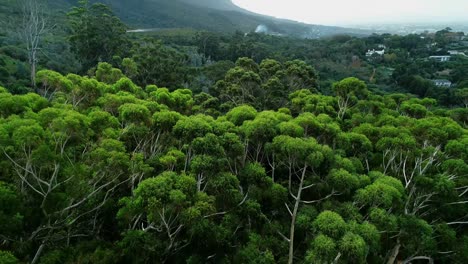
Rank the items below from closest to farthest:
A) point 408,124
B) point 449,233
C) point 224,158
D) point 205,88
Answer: point 224,158, point 449,233, point 408,124, point 205,88

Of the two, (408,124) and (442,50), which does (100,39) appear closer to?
(408,124)

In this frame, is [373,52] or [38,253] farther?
[373,52]

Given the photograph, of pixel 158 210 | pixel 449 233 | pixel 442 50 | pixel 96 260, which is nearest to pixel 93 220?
pixel 96 260

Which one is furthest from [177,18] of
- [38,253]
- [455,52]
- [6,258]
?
[6,258]

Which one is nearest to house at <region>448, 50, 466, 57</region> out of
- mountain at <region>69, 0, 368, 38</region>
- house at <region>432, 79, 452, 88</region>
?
house at <region>432, 79, 452, 88</region>

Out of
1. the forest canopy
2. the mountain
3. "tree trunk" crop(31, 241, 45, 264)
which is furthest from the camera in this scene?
the mountain

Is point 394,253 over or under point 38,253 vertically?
under

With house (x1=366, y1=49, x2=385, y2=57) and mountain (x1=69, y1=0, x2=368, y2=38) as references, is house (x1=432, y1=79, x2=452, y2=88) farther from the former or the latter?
mountain (x1=69, y1=0, x2=368, y2=38)

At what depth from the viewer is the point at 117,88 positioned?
20.2 meters

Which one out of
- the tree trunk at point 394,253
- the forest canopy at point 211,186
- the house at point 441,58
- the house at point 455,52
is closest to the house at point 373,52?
the house at point 441,58

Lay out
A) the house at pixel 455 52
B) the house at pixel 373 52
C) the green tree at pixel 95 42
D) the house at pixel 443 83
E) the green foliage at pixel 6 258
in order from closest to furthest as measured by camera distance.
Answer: the green foliage at pixel 6 258
the green tree at pixel 95 42
the house at pixel 443 83
the house at pixel 455 52
the house at pixel 373 52

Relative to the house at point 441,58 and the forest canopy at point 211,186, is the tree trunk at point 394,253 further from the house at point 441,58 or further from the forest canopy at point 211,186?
the house at point 441,58

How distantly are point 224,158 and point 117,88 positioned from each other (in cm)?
1059

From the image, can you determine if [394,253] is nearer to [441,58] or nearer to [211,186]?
[211,186]
